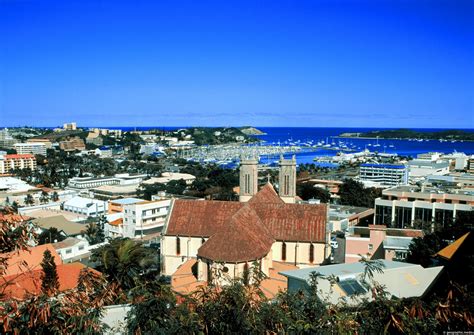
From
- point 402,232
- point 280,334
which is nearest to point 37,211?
point 402,232

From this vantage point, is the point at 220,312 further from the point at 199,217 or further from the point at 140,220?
the point at 140,220

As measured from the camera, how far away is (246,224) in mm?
22312

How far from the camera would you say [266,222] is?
24547mm

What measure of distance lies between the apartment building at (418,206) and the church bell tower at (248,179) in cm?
2099

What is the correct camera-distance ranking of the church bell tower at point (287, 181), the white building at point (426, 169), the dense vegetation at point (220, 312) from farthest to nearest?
the white building at point (426, 169)
the church bell tower at point (287, 181)
the dense vegetation at point (220, 312)

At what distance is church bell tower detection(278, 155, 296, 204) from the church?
4.00 meters

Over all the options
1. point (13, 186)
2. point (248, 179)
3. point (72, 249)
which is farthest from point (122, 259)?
point (13, 186)

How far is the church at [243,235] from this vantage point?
819 inches

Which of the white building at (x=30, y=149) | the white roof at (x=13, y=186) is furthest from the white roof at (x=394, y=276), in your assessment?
the white building at (x=30, y=149)

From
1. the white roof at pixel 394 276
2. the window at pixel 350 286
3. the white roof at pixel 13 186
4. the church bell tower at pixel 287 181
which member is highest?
the church bell tower at pixel 287 181

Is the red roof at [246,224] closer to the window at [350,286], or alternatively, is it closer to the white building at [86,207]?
the window at [350,286]

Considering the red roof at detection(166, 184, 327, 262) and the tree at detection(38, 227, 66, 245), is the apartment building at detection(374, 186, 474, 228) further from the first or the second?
the tree at detection(38, 227, 66, 245)

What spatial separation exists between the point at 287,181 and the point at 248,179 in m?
2.92

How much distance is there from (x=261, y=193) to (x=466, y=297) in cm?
2020
